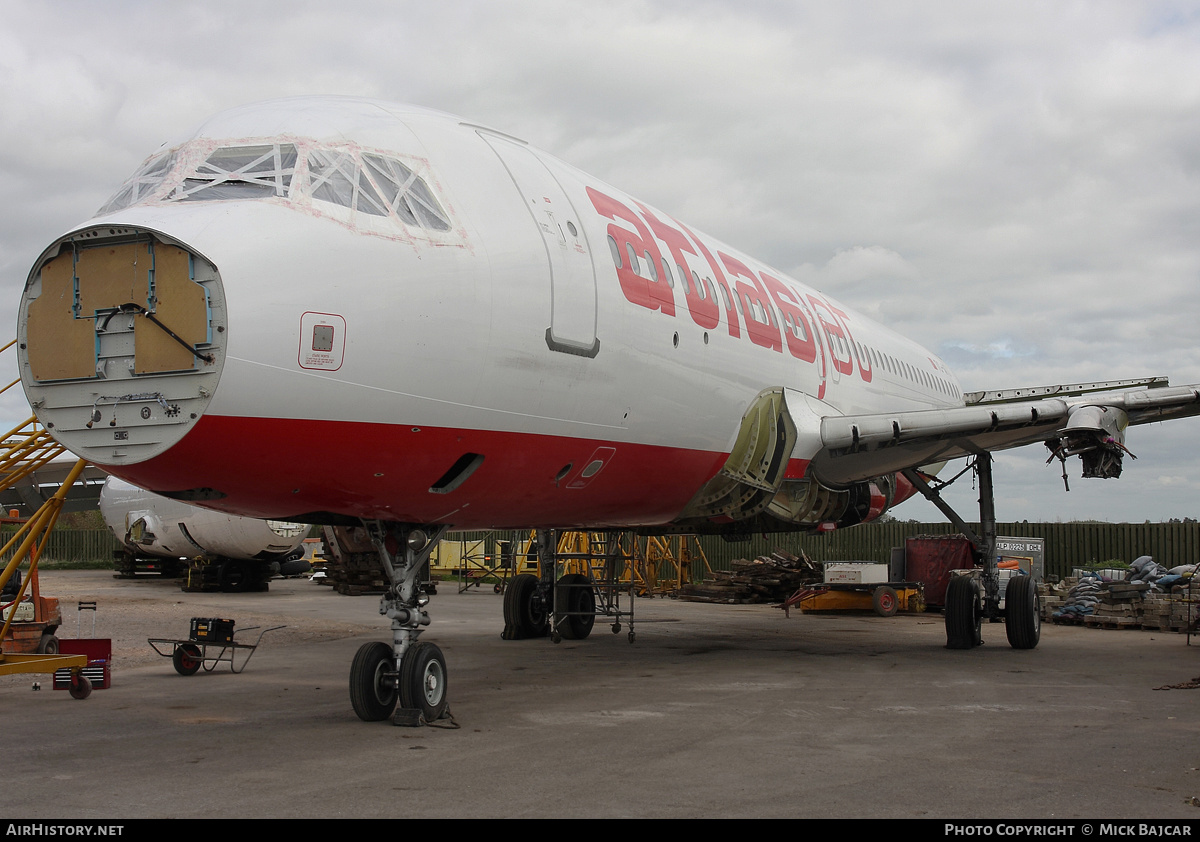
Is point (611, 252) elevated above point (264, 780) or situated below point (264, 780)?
above

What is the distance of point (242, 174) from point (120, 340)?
155 centimetres

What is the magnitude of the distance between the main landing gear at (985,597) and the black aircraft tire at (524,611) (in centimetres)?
640

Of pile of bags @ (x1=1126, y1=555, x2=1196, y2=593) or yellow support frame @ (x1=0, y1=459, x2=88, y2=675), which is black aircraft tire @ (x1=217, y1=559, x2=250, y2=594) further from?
pile of bags @ (x1=1126, y1=555, x2=1196, y2=593)

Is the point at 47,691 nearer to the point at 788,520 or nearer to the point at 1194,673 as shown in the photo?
the point at 788,520

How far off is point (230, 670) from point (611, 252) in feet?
25.7

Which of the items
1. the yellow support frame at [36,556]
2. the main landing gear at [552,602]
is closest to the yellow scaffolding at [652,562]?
the main landing gear at [552,602]

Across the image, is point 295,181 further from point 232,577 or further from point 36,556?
point 232,577

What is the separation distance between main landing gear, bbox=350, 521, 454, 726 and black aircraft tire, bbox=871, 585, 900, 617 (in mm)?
17519

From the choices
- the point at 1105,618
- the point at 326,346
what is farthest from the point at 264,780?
the point at 1105,618

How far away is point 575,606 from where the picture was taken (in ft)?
58.3

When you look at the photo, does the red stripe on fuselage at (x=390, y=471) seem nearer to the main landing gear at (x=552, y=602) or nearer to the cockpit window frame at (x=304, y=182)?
the cockpit window frame at (x=304, y=182)

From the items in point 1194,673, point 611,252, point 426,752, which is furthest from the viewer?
point 1194,673

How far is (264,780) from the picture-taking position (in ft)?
22.6

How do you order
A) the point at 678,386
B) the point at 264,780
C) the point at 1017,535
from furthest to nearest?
1. the point at 1017,535
2. the point at 678,386
3. the point at 264,780
